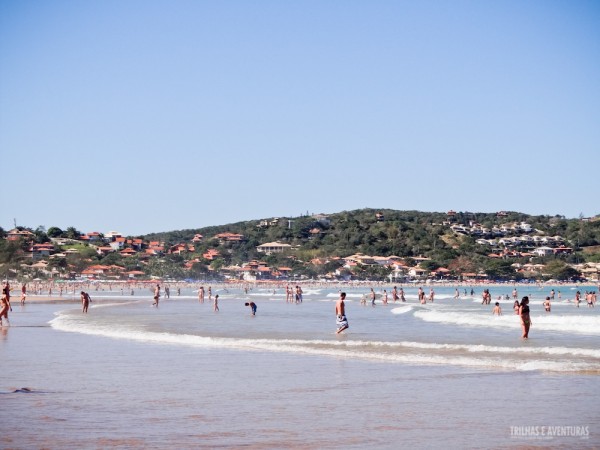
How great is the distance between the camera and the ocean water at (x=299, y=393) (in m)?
9.19

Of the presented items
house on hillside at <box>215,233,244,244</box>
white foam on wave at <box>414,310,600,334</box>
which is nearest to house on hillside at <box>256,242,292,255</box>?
house on hillside at <box>215,233,244,244</box>

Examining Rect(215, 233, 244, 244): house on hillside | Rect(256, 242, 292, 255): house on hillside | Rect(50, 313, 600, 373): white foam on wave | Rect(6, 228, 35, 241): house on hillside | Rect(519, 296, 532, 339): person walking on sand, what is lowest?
Rect(50, 313, 600, 373): white foam on wave

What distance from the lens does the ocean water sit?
919 centimetres

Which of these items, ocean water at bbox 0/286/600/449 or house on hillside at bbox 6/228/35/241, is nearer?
ocean water at bbox 0/286/600/449

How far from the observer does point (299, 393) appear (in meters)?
12.2

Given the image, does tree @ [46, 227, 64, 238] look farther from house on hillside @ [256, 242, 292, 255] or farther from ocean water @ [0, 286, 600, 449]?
ocean water @ [0, 286, 600, 449]

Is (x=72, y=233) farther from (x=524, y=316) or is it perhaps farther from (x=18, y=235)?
(x=524, y=316)

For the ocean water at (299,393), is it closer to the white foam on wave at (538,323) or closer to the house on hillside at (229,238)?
the white foam on wave at (538,323)

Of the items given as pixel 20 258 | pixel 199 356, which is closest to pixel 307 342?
pixel 199 356

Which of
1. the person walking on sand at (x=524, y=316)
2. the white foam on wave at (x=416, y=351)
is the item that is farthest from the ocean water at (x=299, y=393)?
the person walking on sand at (x=524, y=316)

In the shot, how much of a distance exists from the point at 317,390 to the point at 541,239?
631ft

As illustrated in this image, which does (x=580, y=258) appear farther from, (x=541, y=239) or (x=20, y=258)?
(x=20, y=258)

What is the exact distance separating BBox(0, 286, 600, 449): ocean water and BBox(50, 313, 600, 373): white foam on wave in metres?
0.05

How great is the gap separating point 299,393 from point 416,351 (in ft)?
22.7
